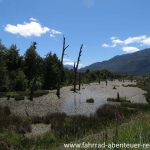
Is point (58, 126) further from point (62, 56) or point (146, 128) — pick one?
point (62, 56)

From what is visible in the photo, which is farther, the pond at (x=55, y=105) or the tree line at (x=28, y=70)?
the tree line at (x=28, y=70)

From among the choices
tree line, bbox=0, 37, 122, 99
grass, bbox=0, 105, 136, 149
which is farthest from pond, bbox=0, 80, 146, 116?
tree line, bbox=0, 37, 122, 99

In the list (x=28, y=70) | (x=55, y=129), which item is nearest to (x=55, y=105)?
(x=55, y=129)

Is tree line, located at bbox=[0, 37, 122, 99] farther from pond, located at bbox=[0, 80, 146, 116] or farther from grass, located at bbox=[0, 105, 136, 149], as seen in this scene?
grass, located at bbox=[0, 105, 136, 149]

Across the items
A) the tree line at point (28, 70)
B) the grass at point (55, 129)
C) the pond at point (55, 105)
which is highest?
the tree line at point (28, 70)

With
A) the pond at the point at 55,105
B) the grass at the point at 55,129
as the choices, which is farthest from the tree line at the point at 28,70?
the grass at the point at 55,129

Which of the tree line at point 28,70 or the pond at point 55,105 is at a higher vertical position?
the tree line at point 28,70

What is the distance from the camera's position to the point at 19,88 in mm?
70875

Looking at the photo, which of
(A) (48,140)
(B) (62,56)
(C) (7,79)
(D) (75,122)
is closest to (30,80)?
(C) (7,79)

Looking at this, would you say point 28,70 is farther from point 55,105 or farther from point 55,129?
point 55,129

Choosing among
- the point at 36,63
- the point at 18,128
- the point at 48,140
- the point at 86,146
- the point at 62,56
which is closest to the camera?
the point at 86,146

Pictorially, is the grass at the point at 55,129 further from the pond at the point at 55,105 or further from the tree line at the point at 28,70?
the tree line at the point at 28,70

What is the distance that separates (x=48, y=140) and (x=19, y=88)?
54442 mm

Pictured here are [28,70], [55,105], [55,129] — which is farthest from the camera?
[28,70]
